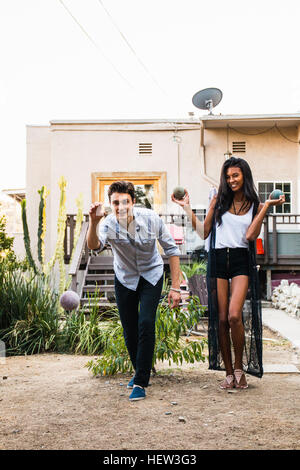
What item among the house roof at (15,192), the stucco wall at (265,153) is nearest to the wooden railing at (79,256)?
the stucco wall at (265,153)

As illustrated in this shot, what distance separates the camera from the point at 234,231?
12.2 ft

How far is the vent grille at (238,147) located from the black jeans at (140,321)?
9.41 m

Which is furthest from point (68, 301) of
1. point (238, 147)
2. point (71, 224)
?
point (238, 147)

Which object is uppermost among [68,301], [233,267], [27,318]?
[233,267]

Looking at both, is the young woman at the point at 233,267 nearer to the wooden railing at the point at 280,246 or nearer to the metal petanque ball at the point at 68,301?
the metal petanque ball at the point at 68,301

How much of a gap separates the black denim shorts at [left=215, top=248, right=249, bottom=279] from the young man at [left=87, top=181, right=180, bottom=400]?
33 centimetres

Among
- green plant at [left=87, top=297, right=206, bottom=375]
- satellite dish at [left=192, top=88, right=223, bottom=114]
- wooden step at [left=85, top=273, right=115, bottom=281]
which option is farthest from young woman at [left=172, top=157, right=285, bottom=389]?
satellite dish at [left=192, top=88, right=223, bottom=114]

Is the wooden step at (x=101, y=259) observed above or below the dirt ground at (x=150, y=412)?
above

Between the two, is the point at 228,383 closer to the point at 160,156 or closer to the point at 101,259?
the point at 101,259

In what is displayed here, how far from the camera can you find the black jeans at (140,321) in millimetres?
3418

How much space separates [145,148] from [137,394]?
9776mm
